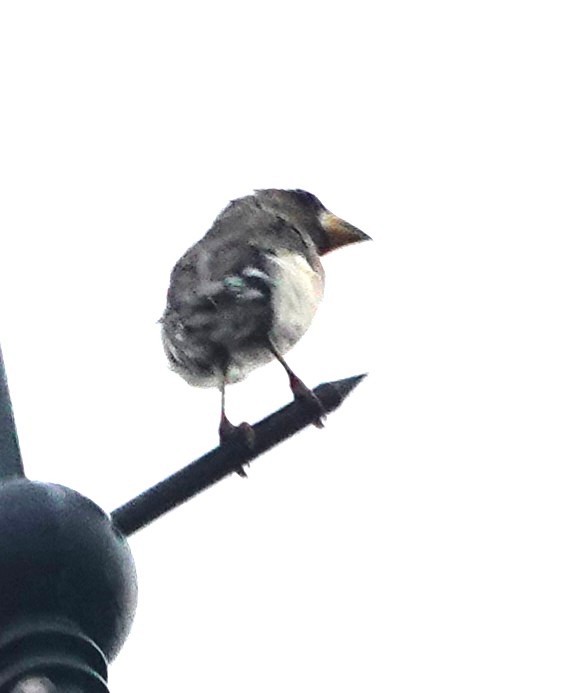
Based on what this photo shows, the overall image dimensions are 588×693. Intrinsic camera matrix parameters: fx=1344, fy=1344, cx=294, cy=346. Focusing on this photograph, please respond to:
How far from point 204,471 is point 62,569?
30 cm

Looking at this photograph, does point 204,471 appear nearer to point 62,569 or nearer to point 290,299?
point 62,569

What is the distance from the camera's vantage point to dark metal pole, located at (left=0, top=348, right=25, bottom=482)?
199 centimetres

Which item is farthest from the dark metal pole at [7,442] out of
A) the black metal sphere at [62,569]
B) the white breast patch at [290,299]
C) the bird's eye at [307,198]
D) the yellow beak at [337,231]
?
the bird's eye at [307,198]

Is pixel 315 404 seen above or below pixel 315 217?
above

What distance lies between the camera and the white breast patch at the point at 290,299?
3861 millimetres

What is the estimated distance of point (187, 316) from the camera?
3.85m

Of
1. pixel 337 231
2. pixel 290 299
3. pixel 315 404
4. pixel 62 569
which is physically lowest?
pixel 337 231

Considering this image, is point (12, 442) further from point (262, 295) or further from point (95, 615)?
point (262, 295)

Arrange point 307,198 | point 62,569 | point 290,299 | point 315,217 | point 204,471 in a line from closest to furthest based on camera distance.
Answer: point 62,569 → point 204,471 → point 290,299 → point 315,217 → point 307,198

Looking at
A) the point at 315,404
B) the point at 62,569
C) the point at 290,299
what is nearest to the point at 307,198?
the point at 290,299

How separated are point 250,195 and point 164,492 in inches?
158

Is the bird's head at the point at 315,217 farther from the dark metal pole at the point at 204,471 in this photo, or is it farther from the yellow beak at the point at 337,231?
the dark metal pole at the point at 204,471

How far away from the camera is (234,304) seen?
3691 millimetres

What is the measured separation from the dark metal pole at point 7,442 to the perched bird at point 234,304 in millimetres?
1195
